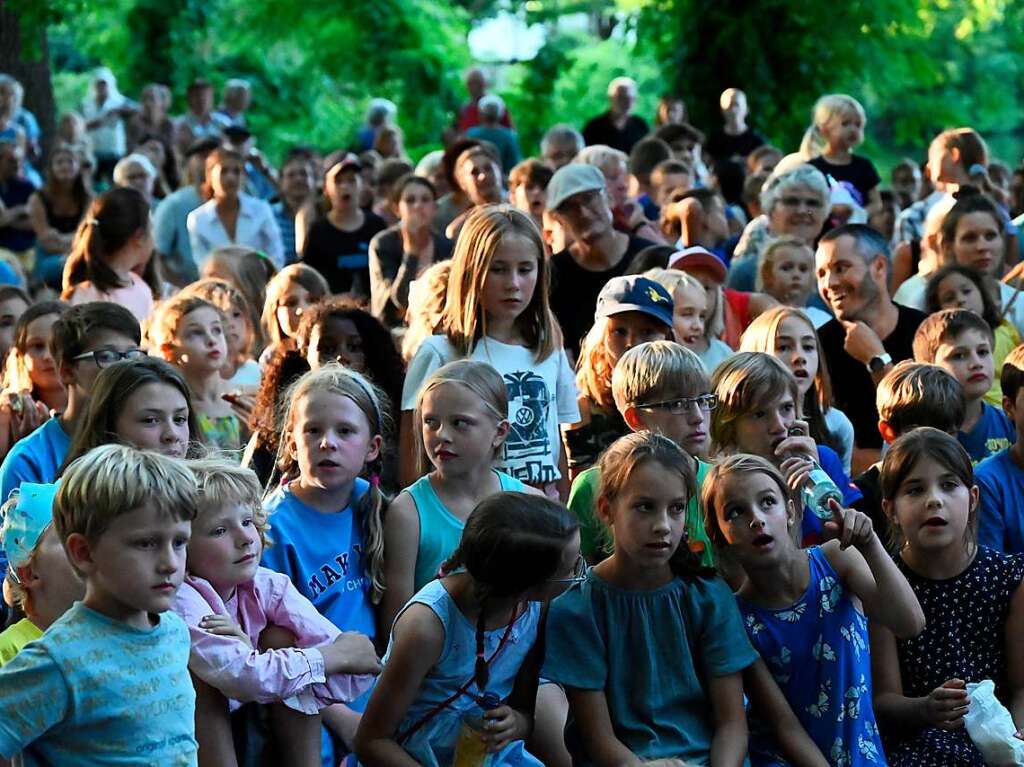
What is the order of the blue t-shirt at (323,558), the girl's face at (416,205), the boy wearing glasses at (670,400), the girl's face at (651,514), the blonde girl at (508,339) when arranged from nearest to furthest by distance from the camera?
the girl's face at (651,514) → the blue t-shirt at (323,558) → the boy wearing glasses at (670,400) → the blonde girl at (508,339) → the girl's face at (416,205)

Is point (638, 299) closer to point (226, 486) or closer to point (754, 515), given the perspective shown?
point (754, 515)

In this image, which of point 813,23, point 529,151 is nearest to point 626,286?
point 813,23

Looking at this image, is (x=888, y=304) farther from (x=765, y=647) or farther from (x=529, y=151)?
(x=529, y=151)

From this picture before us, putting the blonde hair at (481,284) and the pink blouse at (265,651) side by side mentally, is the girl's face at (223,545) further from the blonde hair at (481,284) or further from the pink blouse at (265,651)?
the blonde hair at (481,284)

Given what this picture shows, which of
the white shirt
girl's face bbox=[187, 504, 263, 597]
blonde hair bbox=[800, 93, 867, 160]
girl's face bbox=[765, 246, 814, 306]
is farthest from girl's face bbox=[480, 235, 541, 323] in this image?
blonde hair bbox=[800, 93, 867, 160]

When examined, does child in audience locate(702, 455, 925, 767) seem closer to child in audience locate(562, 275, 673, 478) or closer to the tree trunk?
child in audience locate(562, 275, 673, 478)

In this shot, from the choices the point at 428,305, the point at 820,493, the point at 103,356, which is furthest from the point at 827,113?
the point at 820,493

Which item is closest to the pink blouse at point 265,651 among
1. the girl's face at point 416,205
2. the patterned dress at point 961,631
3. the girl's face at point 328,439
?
the girl's face at point 328,439

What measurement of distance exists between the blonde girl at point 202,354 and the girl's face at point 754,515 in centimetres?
243

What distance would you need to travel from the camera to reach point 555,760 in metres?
4.78

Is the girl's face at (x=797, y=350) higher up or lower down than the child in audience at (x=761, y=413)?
higher up

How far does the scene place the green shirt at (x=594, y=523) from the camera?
5.30 meters

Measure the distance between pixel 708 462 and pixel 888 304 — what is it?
2.53 metres

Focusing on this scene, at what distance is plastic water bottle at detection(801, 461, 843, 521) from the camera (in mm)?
4730
